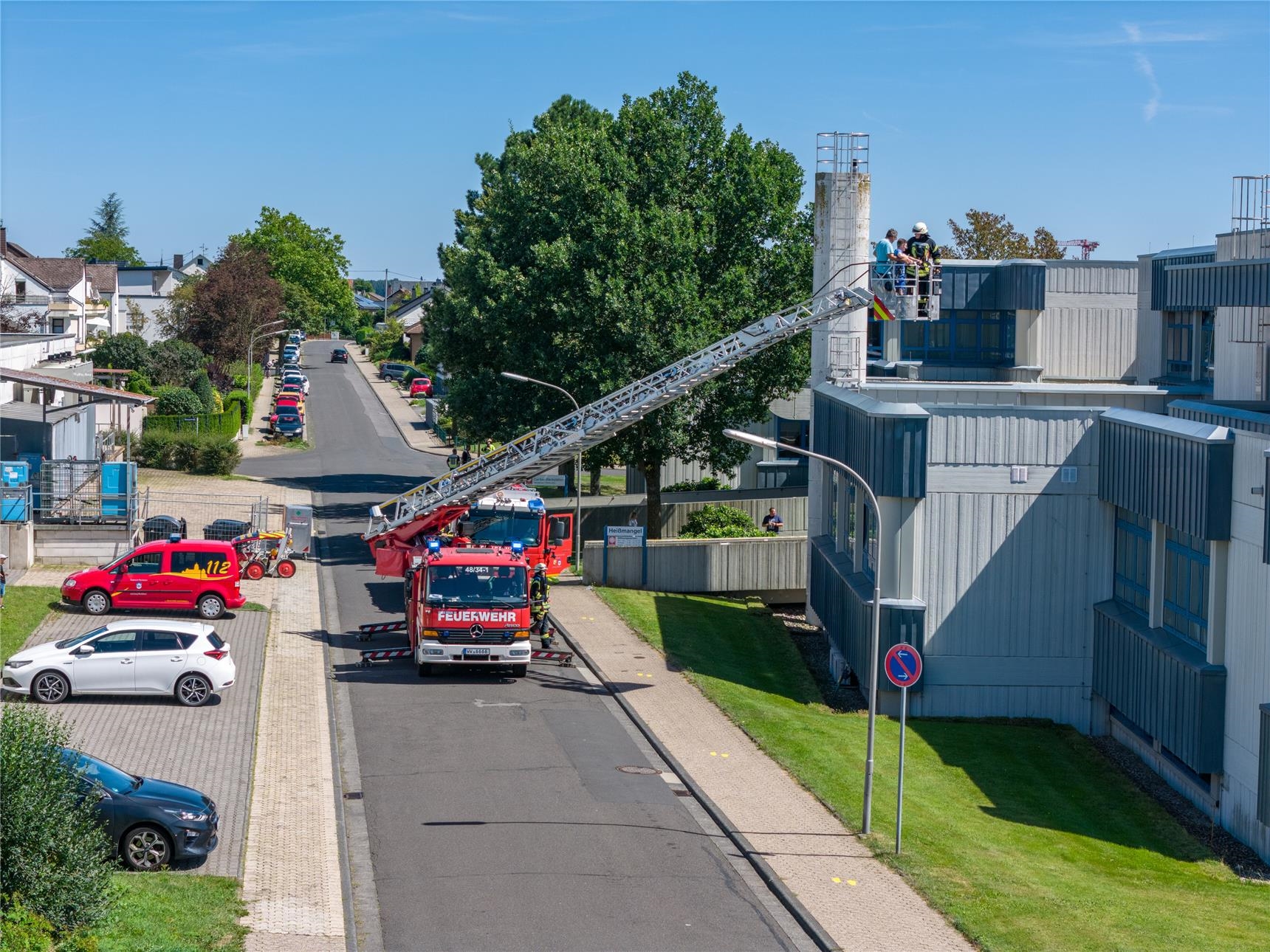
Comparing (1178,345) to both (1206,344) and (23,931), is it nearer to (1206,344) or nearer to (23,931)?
(1206,344)

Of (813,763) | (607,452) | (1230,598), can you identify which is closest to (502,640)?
(813,763)

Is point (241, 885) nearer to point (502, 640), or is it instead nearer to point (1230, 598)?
point (502, 640)

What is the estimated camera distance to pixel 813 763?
23.3 m

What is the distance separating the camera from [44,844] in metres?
13.7

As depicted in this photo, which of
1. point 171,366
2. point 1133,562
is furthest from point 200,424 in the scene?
point 1133,562

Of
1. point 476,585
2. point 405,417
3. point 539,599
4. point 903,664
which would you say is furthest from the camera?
point 405,417

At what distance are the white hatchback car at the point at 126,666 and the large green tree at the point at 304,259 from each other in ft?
338

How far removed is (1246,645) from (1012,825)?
439 centimetres

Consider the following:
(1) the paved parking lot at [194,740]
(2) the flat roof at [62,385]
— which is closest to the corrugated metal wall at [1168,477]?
(1) the paved parking lot at [194,740]

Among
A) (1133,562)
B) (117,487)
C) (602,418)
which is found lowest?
(1133,562)

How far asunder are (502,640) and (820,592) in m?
10.4

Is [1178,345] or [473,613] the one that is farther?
[1178,345]

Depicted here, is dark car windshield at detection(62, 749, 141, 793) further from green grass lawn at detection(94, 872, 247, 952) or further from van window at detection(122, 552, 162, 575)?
van window at detection(122, 552, 162, 575)

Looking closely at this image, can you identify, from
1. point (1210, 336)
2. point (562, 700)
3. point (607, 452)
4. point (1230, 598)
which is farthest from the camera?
point (607, 452)
